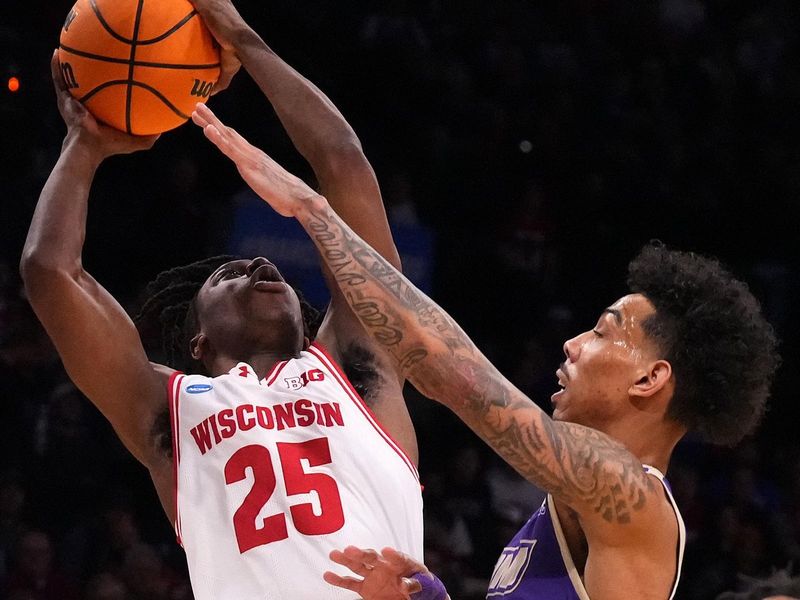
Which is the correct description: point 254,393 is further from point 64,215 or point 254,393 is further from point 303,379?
Result: point 64,215

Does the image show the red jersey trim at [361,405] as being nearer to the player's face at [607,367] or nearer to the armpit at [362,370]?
the armpit at [362,370]

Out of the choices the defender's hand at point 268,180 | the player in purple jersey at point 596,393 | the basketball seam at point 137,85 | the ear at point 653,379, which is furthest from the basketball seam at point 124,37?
the ear at point 653,379

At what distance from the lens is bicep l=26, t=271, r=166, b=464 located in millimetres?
3246

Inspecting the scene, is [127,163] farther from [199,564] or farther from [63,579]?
[199,564]

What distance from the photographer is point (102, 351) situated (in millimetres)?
3256

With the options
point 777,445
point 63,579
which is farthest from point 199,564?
point 777,445

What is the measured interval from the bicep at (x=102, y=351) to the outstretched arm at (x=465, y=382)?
0.85 m

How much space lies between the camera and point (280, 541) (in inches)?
121

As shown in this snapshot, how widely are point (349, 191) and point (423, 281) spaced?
12.0ft

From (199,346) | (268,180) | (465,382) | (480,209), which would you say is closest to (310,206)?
(268,180)

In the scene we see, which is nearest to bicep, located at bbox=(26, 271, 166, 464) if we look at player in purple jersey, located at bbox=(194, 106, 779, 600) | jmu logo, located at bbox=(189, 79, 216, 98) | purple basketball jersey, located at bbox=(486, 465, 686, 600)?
jmu logo, located at bbox=(189, 79, 216, 98)

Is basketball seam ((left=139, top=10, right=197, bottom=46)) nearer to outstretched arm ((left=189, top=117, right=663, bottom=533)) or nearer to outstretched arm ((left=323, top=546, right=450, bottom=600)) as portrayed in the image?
outstretched arm ((left=189, top=117, right=663, bottom=533))

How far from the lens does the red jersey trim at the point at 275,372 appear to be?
3352 mm

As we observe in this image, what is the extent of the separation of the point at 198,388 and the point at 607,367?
110 centimetres
